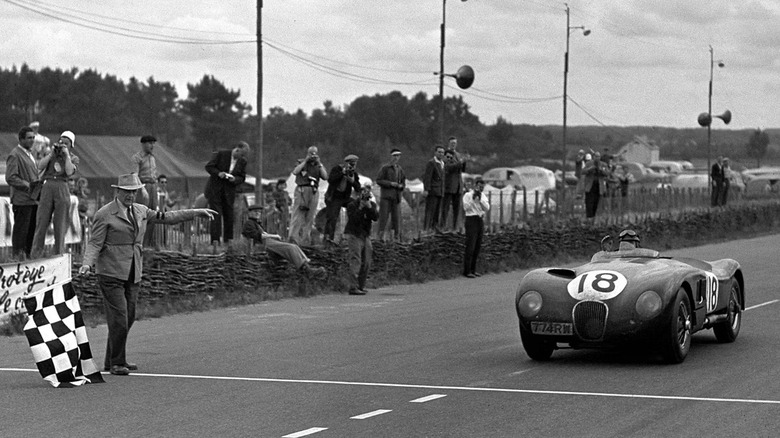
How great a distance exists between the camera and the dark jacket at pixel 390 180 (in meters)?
23.5

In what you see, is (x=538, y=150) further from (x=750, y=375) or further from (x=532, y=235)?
(x=750, y=375)

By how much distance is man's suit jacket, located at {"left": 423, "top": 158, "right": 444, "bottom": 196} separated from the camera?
2527cm

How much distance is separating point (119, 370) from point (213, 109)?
97.8 m

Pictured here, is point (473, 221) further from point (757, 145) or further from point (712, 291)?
point (757, 145)

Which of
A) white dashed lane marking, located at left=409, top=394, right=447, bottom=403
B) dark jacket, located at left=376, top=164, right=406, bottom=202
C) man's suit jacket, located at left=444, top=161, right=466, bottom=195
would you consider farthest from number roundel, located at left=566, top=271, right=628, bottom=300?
man's suit jacket, located at left=444, top=161, right=466, bottom=195

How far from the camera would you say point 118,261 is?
11766mm

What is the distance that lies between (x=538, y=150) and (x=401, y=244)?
102711 mm

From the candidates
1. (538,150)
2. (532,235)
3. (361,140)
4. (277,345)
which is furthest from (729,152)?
(277,345)

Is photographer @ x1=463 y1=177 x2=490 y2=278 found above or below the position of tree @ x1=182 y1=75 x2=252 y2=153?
below

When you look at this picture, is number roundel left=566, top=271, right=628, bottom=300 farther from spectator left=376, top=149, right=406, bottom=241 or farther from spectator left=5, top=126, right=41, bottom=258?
spectator left=376, top=149, right=406, bottom=241

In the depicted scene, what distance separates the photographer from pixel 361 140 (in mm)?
97250

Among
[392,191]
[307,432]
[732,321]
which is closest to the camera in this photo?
[307,432]

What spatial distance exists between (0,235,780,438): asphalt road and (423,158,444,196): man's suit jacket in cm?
896

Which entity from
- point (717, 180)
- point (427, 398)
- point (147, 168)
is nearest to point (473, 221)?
point (147, 168)
